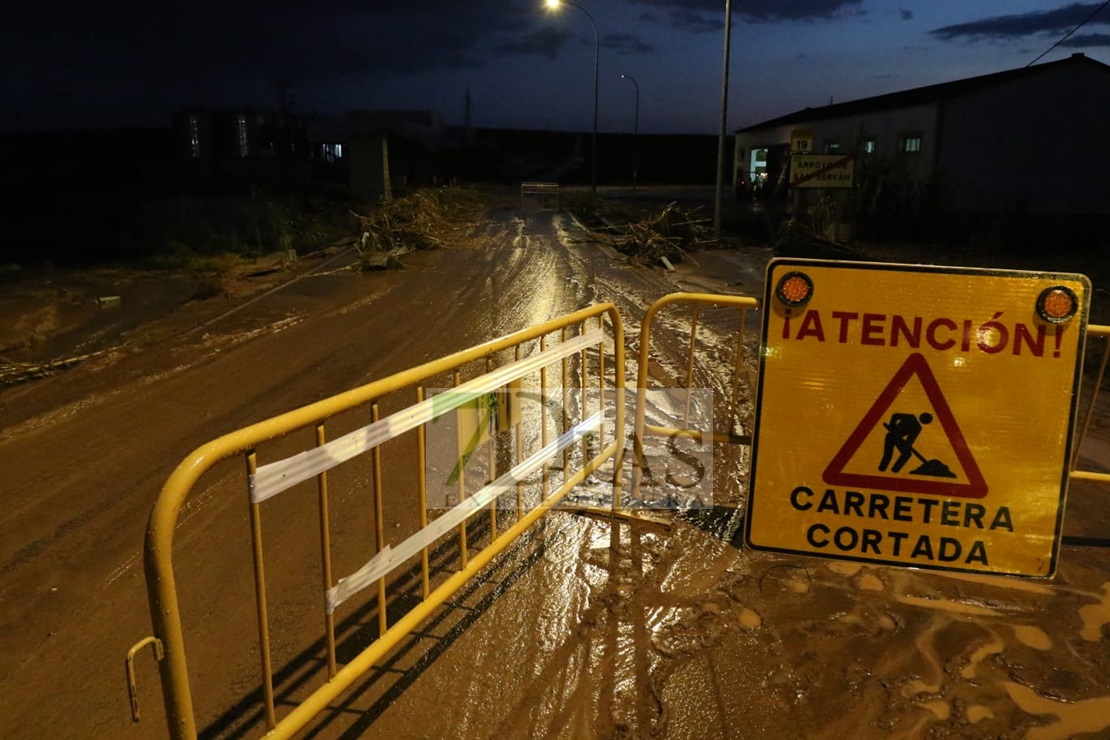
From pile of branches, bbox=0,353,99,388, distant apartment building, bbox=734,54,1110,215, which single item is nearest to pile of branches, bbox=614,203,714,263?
distant apartment building, bbox=734,54,1110,215

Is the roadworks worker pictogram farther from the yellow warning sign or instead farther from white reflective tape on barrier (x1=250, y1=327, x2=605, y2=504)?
white reflective tape on barrier (x1=250, y1=327, x2=605, y2=504)

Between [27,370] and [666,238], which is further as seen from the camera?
[666,238]

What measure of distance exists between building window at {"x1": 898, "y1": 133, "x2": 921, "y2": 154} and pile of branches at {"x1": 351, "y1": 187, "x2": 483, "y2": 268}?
1546 centimetres

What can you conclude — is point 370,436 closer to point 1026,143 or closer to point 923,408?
point 923,408

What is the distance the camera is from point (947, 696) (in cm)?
312

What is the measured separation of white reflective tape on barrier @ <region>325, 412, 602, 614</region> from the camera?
9.40ft

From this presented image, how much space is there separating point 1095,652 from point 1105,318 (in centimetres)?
911

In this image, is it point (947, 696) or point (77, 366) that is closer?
point (947, 696)

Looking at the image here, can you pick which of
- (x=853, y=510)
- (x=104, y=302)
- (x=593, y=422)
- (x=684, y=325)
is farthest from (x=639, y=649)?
(x=104, y=302)

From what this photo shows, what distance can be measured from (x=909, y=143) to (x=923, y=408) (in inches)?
1081

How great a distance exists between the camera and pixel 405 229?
755 inches

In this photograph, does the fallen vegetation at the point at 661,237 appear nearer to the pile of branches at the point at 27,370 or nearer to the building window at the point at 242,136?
the pile of branches at the point at 27,370

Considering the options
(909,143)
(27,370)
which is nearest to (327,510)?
(27,370)

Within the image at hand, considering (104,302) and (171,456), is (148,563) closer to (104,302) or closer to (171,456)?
(171,456)
